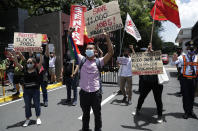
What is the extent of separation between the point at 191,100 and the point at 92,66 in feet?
10.1

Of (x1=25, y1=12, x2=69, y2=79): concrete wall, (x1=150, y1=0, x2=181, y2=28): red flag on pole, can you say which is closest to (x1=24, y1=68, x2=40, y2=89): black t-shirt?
(x1=150, y1=0, x2=181, y2=28): red flag on pole

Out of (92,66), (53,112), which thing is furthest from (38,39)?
(92,66)

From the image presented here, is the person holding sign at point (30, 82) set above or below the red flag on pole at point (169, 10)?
below

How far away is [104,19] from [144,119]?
2.75 metres

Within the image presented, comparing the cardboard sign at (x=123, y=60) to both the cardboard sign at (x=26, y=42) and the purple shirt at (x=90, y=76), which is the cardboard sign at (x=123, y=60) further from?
the purple shirt at (x=90, y=76)

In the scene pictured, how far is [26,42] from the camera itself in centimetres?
554

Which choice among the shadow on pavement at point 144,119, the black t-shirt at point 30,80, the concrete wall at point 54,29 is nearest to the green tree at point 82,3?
the concrete wall at point 54,29

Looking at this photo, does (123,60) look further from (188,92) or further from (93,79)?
(93,79)

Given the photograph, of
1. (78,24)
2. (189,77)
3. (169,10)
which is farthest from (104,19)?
(189,77)

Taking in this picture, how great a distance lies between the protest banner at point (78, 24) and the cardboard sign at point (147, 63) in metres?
1.46

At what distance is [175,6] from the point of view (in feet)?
15.9

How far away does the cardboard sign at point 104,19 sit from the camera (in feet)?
12.6

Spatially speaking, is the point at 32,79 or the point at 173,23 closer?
the point at 32,79

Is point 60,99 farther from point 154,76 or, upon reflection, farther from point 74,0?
point 74,0
